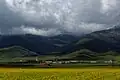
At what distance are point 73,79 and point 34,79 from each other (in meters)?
7.72

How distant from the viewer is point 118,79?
53.2m

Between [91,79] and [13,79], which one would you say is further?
[13,79]

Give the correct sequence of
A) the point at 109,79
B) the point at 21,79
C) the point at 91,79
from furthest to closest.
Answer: the point at 21,79
the point at 109,79
the point at 91,79

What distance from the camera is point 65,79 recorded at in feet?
189

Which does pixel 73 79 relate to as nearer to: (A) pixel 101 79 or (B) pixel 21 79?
(A) pixel 101 79

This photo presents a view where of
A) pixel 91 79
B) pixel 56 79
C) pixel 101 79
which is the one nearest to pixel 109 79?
pixel 101 79

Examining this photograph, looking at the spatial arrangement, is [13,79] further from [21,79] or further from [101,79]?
[101,79]

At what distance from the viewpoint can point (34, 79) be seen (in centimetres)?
5784

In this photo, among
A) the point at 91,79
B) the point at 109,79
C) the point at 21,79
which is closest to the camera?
the point at 91,79

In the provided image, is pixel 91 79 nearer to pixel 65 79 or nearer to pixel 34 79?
pixel 65 79

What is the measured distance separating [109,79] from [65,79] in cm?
825

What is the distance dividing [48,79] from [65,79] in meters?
4.54

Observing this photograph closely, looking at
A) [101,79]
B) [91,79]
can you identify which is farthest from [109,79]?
[91,79]

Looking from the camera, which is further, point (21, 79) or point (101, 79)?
point (21, 79)
